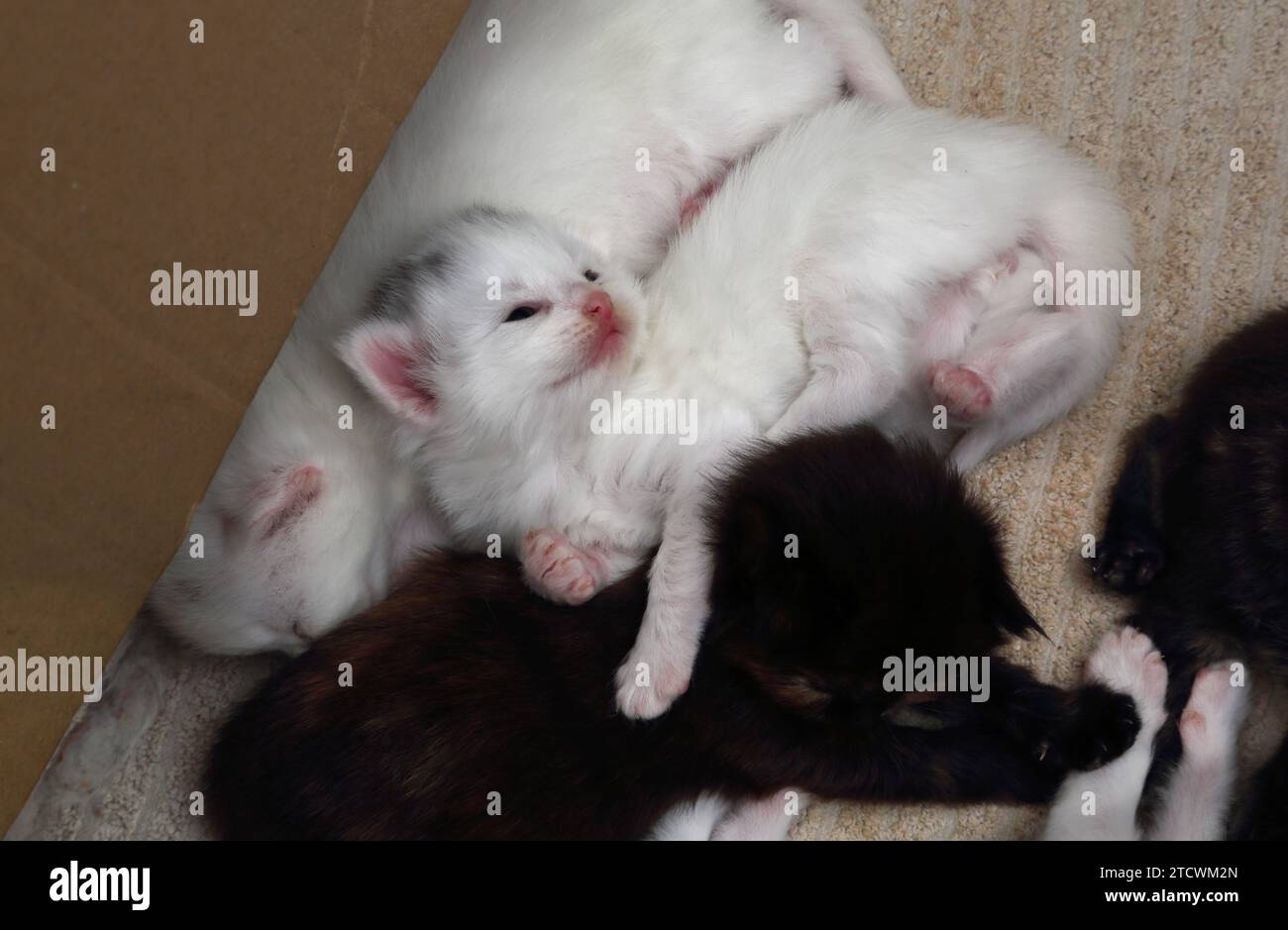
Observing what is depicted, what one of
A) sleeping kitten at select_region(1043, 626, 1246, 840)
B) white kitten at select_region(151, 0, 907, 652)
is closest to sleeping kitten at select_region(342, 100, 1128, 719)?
white kitten at select_region(151, 0, 907, 652)

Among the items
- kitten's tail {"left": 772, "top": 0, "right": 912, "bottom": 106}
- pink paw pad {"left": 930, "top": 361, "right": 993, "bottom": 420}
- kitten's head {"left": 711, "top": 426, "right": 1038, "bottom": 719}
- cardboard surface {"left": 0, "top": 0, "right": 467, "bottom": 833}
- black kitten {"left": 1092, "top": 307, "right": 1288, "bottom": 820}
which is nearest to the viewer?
cardboard surface {"left": 0, "top": 0, "right": 467, "bottom": 833}

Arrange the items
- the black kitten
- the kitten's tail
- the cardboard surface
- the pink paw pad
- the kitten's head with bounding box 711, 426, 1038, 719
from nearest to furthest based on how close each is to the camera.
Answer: the cardboard surface, the kitten's head with bounding box 711, 426, 1038, 719, the black kitten, the pink paw pad, the kitten's tail

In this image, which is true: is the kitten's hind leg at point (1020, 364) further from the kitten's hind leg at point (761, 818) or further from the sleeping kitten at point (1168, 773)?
the kitten's hind leg at point (761, 818)

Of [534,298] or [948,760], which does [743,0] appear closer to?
[534,298]

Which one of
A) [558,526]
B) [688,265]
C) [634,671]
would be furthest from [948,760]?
[688,265]

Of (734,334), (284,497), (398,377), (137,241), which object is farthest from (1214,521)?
(137,241)

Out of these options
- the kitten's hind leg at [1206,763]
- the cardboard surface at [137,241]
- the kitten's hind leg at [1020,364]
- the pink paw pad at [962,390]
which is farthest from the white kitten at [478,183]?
the kitten's hind leg at [1206,763]

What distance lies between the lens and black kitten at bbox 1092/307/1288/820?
1665 millimetres

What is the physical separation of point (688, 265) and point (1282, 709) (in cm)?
125

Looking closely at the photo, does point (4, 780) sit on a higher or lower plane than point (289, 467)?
lower

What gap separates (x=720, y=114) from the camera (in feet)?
6.56

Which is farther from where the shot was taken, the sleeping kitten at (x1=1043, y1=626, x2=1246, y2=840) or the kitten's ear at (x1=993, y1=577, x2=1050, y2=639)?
the sleeping kitten at (x1=1043, y1=626, x2=1246, y2=840)

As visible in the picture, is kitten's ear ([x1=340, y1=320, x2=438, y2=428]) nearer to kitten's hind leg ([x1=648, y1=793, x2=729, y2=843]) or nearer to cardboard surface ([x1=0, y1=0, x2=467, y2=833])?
cardboard surface ([x1=0, y1=0, x2=467, y2=833])

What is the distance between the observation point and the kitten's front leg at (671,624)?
63.5 inches
